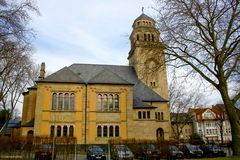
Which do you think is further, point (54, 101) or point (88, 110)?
point (88, 110)

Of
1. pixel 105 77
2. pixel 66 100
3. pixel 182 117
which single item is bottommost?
pixel 182 117

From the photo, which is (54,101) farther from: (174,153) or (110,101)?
(174,153)

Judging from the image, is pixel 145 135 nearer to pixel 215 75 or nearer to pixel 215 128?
pixel 215 75

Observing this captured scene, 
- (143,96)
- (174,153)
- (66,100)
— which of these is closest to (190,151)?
(174,153)

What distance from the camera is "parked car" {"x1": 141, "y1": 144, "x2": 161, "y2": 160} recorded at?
21.5 metres

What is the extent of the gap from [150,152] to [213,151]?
8593 mm

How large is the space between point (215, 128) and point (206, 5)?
73.6 m

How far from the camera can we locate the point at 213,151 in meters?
26.0

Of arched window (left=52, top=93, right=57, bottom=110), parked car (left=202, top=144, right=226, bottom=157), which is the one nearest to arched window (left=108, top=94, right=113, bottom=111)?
arched window (left=52, top=93, right=57, bottom=110)

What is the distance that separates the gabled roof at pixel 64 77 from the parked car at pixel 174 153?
1757cm

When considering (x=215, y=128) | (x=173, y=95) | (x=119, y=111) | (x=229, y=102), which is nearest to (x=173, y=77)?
(x=229, y=102)

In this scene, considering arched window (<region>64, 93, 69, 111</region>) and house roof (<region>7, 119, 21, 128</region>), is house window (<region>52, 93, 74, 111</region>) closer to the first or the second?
arched window (<region>64, 93, 69, 111</region>)

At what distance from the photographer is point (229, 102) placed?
1850 cm

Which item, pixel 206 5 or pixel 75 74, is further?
pixel 75 74
